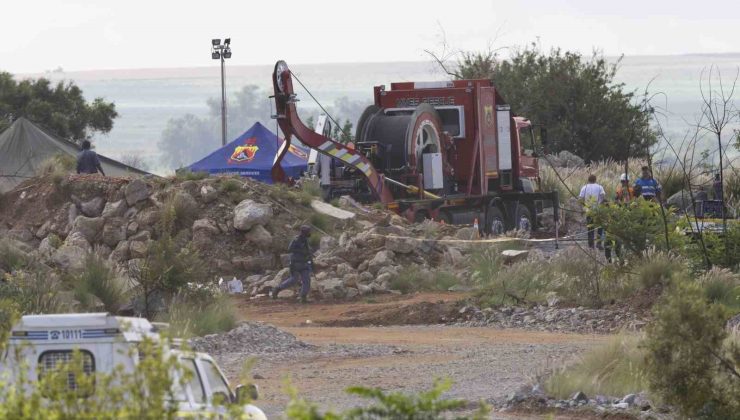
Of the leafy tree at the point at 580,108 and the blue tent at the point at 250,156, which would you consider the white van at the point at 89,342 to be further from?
the leafy tree at the point at 580,108

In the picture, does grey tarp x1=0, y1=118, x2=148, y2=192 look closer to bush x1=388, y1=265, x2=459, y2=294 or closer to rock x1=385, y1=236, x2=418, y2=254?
rock x1=385, y1=236, x2=418, y2=254

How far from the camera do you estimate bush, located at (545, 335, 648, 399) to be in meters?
13.9

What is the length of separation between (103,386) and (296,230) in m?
21.6

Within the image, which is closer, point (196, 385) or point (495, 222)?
point (196, 385)

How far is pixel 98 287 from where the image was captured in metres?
20.2

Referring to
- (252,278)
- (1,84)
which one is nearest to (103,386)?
(252,278)

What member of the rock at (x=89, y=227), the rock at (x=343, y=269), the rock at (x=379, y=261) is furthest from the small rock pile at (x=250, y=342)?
the rock at (x=89, y=227)

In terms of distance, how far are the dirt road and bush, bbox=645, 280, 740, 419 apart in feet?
10.2

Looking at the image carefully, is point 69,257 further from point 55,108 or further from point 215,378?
point 55,108

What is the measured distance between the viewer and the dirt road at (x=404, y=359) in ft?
48.4

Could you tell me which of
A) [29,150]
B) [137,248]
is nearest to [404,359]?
[137,248]

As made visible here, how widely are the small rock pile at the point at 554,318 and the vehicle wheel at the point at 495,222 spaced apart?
12.3 metres

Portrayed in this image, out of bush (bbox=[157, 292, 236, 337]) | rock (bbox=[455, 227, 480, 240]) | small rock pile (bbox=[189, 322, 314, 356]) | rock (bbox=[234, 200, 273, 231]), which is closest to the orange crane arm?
rock (bbox=[455, 227, 480, 240])

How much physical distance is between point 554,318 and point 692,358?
10153 mm
